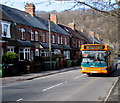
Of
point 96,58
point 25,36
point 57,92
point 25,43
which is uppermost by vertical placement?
point 25,36

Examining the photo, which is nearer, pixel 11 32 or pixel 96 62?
pixel 96 62

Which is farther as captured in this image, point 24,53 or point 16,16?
point 16,16

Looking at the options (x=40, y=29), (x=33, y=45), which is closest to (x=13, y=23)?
(x=33, y=45)

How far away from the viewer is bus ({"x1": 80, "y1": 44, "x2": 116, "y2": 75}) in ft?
63.8

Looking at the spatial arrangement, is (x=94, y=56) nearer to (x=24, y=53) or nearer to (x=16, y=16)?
(x=24, y=53)

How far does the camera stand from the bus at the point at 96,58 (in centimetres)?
1944

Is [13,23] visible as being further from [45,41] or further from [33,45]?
[45,41]

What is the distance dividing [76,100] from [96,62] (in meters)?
10.3

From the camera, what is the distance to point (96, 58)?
64.3 ft

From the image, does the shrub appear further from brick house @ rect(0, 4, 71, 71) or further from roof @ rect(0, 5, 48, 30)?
roof @ rect(0, 5, 48, 30)

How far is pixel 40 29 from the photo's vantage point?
121ft

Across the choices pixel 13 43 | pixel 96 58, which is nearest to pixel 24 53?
pixel 13 43

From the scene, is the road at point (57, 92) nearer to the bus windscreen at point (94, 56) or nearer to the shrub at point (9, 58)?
the bus windscreen at point (94, 56)

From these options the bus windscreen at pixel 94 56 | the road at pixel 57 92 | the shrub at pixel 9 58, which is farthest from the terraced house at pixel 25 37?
the road at pixel 57 92
